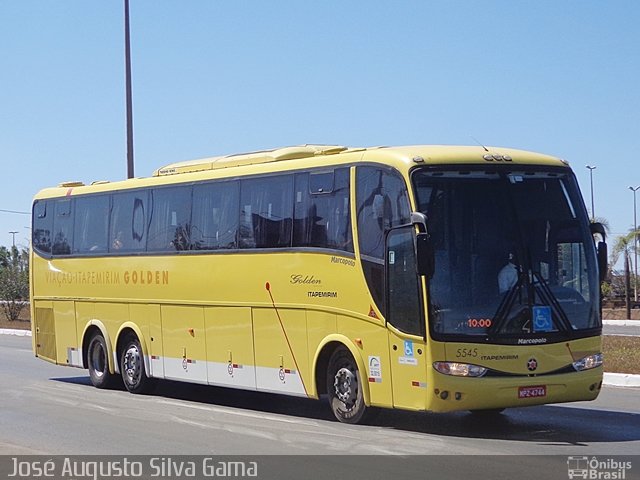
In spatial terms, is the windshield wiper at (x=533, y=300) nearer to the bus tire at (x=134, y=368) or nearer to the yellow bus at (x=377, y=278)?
the yellow bus at (x=377, y=278)

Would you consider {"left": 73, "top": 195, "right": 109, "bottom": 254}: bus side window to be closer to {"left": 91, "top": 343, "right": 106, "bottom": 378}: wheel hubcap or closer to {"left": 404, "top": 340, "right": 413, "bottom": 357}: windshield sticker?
{"left": 91, "top": 343, "right": 106, "bottom": 378}: wheel hubcap

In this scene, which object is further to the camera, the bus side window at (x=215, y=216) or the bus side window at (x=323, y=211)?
the bus side window at (x=215, y=216)

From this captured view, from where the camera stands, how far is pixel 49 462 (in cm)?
1140

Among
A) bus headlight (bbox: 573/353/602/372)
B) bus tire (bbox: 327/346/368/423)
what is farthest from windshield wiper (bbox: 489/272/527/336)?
bus tire (bbox: 327/346/368/423)

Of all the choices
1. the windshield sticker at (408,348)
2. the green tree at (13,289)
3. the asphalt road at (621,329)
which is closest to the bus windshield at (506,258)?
the windshield sticker at (408,348)

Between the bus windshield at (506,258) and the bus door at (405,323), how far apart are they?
0.27m

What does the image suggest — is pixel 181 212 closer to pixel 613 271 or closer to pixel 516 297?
pixel 516 297

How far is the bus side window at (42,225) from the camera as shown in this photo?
2253 centimetres

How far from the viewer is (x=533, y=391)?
514 inches

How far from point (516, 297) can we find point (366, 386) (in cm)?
222

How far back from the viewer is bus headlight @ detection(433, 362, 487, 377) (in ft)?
42.3

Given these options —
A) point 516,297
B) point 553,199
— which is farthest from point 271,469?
point 553,199

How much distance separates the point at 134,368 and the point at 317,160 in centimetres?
620

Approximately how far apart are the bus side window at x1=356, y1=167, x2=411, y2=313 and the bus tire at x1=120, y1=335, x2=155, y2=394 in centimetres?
662
